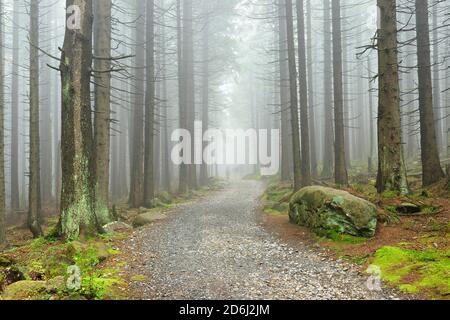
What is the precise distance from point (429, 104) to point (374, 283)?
8314mm

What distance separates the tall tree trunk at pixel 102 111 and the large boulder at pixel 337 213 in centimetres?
646

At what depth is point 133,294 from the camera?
5.63 meters

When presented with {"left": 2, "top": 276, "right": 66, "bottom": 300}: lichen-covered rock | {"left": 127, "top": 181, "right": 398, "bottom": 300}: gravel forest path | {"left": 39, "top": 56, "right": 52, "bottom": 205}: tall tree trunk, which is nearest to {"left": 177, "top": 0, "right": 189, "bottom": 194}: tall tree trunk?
{"left": 39, "top": 56, "right": 52, "bottom": 205}: tall tree trunk

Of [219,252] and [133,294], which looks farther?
[219,252]

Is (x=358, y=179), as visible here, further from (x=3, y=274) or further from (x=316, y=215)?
(x=3, y=274)

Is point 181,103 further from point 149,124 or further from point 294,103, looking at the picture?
point 294,103

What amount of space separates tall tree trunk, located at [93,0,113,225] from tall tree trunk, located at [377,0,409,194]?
8571mm

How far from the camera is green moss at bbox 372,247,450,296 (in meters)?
5.35

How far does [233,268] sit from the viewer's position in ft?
23.0

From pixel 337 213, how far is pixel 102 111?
809cm

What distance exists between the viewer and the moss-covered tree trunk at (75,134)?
848 cm

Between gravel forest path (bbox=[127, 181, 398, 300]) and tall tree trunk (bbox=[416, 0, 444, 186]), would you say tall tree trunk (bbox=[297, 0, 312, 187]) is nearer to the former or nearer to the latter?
tall tree trunk (bbox=[416, 0, 444, 186])

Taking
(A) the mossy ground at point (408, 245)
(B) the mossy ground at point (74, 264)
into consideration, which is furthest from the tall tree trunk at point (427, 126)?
(B) the mossy ground at point (74, 264)
